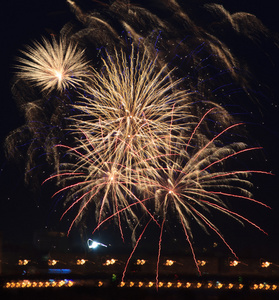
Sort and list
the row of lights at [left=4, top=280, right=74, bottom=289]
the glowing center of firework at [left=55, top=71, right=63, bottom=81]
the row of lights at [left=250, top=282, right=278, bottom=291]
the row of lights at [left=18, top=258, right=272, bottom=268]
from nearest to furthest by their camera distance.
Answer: the row of lights at [left=4, top=280, right=74, bottom=289], the glowing center of firework at [left=55, top=71, right=63, bottom=81], the row of lights at [left=250, top=282, right=278, bottom=291], the row of lights at [left=18, top=258, right=272, bottom=268]

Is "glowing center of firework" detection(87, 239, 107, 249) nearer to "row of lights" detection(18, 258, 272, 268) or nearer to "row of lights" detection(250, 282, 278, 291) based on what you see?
"row of lights" detection(18, 258, 272, 268)

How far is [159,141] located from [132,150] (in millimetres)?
1015

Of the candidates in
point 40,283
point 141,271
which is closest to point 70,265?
point 141,271

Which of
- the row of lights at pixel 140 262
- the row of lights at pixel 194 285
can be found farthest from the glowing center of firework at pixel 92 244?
the row of lights at pixel 194 285

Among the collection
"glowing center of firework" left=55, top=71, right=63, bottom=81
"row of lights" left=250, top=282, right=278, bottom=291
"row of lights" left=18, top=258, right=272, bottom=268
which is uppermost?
"glowing center of firework" left=55, top=71, right=63, bottom=81

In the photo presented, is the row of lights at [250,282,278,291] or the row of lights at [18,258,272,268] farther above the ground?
the row of lights at [18,258,272,268]

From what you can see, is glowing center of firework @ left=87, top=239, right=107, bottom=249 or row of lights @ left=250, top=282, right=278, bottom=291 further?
glowing center of firework @ left=87, top=239, right=107, bottom=249

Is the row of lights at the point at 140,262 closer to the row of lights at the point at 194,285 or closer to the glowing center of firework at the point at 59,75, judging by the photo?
the row of lights at the point at 194,285

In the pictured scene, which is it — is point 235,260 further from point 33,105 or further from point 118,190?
point 33,105

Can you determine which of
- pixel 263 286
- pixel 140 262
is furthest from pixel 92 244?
pixel 263 286

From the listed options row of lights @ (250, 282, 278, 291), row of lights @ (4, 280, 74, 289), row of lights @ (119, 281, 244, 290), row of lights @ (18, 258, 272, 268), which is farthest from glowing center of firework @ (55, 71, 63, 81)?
row of lights @ (250, 282, 278, 291)

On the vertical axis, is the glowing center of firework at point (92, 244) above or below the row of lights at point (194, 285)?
above

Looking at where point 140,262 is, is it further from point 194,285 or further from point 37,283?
point 37,283

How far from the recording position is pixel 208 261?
990 inches
